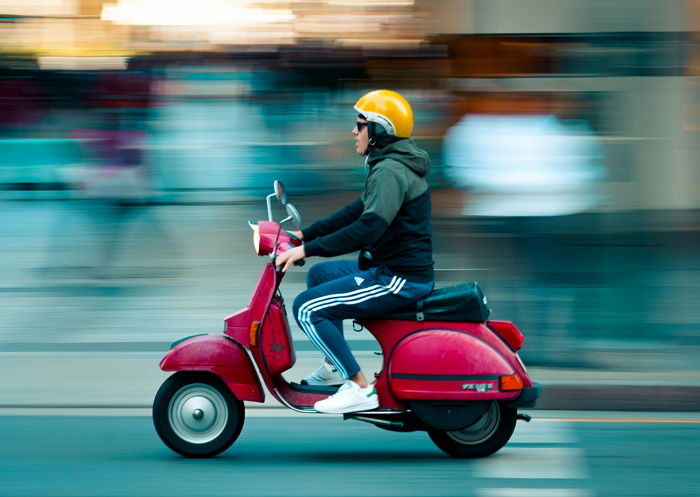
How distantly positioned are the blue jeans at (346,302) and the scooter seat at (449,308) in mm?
44

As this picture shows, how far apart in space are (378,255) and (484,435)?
3.40 feet

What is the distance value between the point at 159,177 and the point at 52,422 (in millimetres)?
8220

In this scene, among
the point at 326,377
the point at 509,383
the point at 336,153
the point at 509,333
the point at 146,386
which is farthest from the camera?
the point at 336,153

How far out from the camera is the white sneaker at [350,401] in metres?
5.96

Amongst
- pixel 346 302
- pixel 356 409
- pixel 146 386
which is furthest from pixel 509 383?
pixel 146 386

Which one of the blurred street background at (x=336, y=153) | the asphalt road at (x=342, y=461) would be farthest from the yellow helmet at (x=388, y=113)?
the blurred street background at (x=336, y=153)

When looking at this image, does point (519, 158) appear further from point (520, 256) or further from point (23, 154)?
point (23, 154)

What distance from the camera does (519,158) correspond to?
8.48 m

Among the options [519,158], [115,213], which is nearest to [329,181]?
[115,213]

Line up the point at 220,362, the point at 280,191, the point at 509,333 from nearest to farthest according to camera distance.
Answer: the point at 280,191 → the point at 220,362 → the point at 509,333

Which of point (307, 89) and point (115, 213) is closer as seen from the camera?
point (115, 213)

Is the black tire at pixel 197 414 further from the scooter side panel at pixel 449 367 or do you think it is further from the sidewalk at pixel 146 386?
the sidewalk at pixel 146 386

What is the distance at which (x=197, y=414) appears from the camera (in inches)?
240

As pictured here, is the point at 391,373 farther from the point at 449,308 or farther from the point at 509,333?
the point at 509,333
